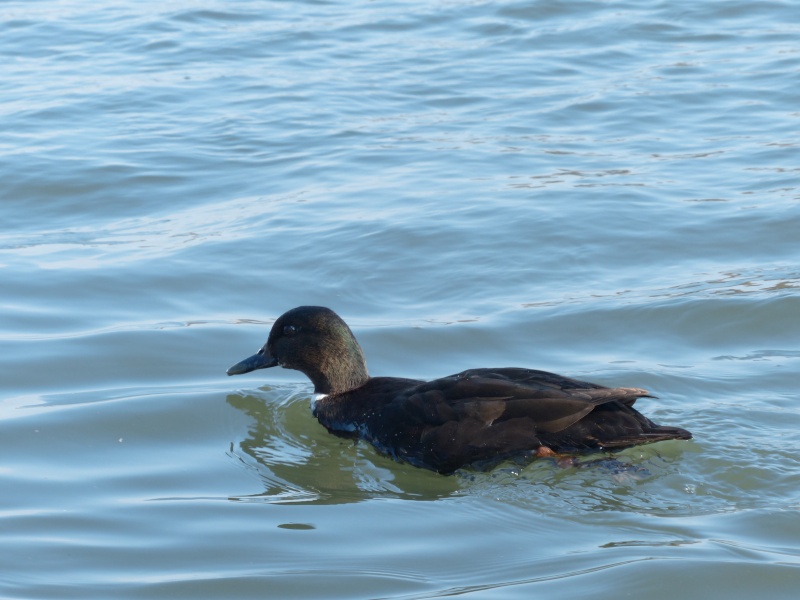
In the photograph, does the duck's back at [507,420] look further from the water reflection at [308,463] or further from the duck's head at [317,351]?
the duck's head at [317,351]

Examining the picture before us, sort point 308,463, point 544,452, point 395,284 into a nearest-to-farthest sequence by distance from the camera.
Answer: point 544,452 < point 308,463 < point 395,284

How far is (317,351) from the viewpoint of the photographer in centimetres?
771

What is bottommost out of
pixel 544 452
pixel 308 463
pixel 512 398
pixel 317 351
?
pixel 308 463

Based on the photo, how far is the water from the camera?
18.6 ft

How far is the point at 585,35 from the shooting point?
691 inches

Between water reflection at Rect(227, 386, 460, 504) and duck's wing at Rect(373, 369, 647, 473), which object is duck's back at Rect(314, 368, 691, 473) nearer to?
duck's wing at Rect(373, 369, 647, 473)

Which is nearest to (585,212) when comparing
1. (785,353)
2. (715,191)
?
(715,191)

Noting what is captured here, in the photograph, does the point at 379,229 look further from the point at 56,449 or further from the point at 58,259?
the point at 56,449

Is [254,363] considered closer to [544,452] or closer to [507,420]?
[507,420]

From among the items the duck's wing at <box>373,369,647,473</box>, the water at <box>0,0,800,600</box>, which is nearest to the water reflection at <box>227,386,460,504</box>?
the water at <box>0,0,800,600</box>

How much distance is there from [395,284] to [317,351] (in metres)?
2.01

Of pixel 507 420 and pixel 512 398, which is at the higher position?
pixel 512 398

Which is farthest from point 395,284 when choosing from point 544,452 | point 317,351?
point 544,452

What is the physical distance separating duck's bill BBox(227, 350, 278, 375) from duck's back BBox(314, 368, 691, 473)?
1089 mm
